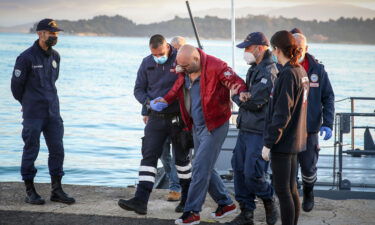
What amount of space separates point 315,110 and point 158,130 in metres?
1.56

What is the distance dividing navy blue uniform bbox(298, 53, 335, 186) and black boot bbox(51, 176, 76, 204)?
A: 2387mm

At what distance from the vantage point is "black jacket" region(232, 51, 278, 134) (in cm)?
637

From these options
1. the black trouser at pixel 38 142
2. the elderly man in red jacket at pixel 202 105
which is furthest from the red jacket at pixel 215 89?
the black trouser at pixel 38 142

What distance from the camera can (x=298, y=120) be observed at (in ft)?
19.2

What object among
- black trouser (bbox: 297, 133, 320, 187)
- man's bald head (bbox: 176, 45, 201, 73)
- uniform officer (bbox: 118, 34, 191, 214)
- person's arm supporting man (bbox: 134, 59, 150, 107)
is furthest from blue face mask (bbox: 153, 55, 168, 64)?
black trouser (bbox: 297, 133, 320, 187)

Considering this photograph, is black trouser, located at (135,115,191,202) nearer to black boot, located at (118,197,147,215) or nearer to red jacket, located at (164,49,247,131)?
black boot, located at (118,197,147,215)

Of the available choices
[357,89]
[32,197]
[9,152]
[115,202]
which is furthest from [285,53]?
[357,89]

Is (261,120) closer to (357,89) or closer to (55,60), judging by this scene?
(55,60)

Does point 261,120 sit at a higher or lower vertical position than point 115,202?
higher

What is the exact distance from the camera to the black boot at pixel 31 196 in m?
7.27

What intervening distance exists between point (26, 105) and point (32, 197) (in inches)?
37.1

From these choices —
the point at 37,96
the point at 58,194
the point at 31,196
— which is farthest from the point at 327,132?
the point at 31,196

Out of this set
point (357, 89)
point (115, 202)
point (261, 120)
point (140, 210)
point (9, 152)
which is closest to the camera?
point (261, 120)

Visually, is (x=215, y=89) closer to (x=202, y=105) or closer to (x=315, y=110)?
(x=202, y=105)
